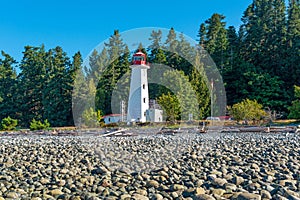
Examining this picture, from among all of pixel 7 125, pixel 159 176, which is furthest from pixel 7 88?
pixel 159 176

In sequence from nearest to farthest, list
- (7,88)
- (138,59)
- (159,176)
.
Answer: (159,176), (138,59), (7,88)

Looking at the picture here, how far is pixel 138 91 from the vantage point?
2080cm

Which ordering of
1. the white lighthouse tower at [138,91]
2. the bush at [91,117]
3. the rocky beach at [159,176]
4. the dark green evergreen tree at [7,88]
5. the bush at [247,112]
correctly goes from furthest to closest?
the dark green evergreen tree at [7,88]
the bush at [247,112]
the white lighthouse tower at [138,91]
the bush at [91,117]
the rocky beach at [159,176]

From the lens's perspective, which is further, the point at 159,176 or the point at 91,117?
the point at 91,117

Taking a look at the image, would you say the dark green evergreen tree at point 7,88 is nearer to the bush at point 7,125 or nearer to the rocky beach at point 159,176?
the bush at point 7,125

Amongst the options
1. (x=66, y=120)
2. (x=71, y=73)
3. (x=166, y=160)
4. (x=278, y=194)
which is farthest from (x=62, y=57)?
(x=278, y=194)

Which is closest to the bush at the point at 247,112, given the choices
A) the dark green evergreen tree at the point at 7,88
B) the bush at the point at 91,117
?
the bush at the point at 91,117

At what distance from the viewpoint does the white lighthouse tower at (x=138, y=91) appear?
19.8 metres

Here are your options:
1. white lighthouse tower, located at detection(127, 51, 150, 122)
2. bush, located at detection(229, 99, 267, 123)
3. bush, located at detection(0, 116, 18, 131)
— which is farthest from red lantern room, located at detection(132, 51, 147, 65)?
bush, located at detection(0, 116, 18, 131)

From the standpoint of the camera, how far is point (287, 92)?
96.3ft

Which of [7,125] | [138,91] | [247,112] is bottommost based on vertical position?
[7,125]

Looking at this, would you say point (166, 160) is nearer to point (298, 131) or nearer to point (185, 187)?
point (185, 187)

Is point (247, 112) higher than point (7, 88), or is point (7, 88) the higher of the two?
point (7, 88)

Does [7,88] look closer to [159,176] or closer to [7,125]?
[7,125]
